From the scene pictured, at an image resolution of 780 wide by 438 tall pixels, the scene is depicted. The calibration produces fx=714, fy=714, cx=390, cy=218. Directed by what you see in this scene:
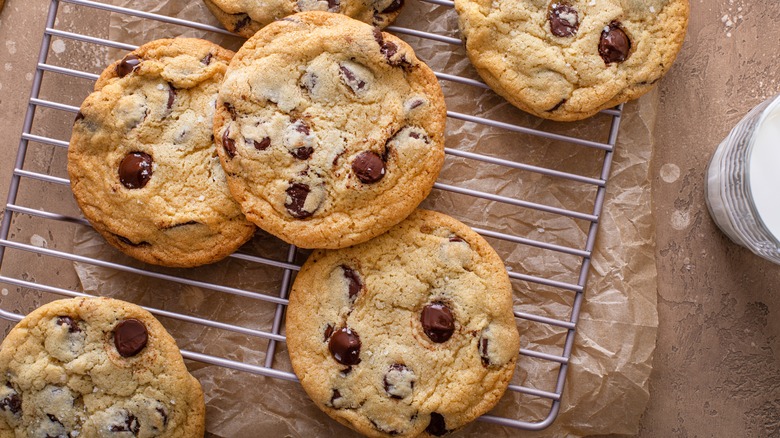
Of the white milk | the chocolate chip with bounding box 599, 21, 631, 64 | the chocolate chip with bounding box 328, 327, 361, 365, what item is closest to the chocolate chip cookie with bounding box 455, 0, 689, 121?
the chocolate chip with bounding box 599, 21, 631, 64

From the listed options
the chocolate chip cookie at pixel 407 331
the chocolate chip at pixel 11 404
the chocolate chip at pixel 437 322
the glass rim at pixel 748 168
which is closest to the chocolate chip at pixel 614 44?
the glass rim at pixel 748 168

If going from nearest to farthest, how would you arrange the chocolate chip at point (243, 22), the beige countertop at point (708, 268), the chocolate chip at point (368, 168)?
the chocolate chip at point (368, 168) → the chocolate chip at point (243, 22) → the beige countertop at point (708, 268)

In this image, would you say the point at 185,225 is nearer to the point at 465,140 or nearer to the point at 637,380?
the point at 465,140

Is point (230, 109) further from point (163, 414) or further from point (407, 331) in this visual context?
point (163, 414)

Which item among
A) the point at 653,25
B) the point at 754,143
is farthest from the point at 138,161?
the point at 754,143

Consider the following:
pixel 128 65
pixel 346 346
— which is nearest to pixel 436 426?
pixel 346 346

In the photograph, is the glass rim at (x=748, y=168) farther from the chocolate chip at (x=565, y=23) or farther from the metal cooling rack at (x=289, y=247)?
the chocolate chip at (x=565, y=23)

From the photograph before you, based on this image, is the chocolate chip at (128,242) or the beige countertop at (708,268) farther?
the beige countertop at (708,268)
